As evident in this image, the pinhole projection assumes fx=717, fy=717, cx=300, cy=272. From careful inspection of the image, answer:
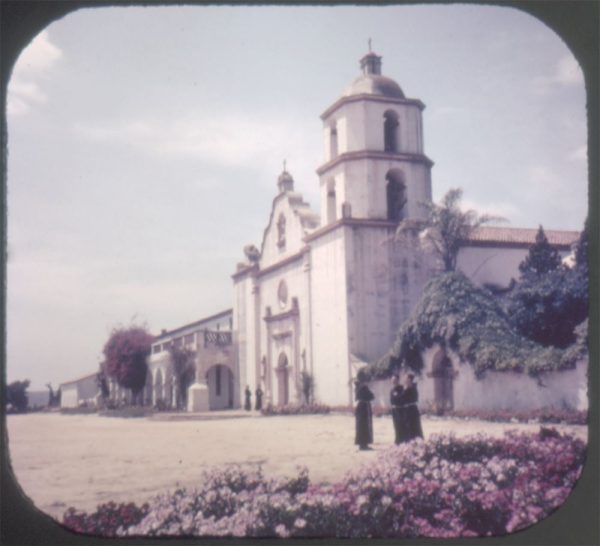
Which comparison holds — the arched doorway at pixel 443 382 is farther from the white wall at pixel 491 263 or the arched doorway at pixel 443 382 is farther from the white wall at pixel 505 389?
the white wall at pixel 491 263

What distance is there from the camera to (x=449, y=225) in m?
10.0

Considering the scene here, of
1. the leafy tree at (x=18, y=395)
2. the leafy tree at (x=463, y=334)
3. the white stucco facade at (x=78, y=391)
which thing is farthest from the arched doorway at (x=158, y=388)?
the leafy tree at (x=18, y=395)

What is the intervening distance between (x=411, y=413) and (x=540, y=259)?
2.82m

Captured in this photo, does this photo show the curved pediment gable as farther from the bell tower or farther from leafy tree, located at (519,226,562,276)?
leafy tree, located at (519,226,562,276)

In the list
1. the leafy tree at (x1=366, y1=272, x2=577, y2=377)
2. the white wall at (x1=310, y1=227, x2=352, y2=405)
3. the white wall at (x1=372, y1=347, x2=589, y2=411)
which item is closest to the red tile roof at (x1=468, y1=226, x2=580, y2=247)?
the leafy tree at (x1=366, y1=272, x2=577, y2=377)

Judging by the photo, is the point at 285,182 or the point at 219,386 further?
the point at 219,386

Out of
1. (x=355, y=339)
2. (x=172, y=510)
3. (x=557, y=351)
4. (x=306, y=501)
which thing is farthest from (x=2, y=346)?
(x=355, y=339)

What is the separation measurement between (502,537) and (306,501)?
1655 millimetres

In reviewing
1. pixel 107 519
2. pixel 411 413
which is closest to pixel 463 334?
pixel 411 413

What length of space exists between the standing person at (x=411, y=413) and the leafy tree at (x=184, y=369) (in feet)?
16.0

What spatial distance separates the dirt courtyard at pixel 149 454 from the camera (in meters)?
6.72

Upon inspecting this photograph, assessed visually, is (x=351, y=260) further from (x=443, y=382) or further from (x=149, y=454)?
(x=149, y=454)

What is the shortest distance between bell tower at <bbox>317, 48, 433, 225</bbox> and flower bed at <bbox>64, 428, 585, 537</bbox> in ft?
17.4

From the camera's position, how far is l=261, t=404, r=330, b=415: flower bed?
488 inches
